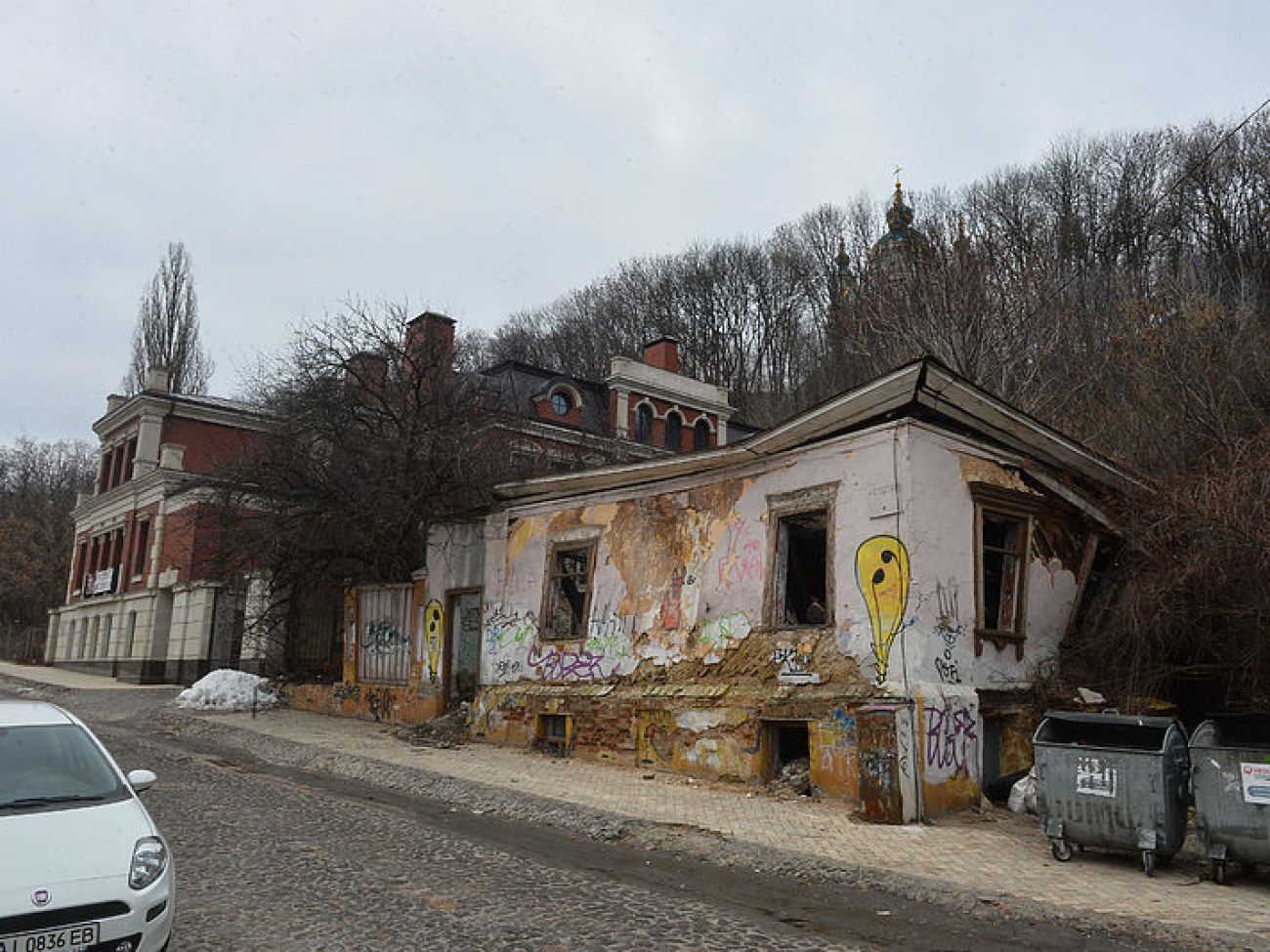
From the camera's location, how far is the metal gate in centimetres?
1823

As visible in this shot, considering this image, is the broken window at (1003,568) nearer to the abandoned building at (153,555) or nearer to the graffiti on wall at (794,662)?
the graffiti on wall at (794,662)

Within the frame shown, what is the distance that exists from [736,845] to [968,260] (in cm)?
1859

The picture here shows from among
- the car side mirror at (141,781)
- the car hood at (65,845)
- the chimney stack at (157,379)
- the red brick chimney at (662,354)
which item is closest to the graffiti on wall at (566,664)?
the car side mirror at (141,781)

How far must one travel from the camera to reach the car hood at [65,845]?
4.42 m

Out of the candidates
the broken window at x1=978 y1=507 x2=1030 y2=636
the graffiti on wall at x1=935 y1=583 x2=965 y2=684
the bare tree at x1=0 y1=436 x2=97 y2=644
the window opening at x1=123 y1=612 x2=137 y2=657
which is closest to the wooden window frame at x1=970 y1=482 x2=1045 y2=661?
A: the broken window at x1=978 y1=507 x2=1030 y2=636

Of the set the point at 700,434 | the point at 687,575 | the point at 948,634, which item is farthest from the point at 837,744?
the point at 700,434

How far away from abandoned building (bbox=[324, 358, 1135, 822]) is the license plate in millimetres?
7680

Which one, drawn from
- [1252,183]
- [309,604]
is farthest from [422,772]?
[1252,183]

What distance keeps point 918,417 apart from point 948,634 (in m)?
2.74

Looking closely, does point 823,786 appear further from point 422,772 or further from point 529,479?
point 529,479

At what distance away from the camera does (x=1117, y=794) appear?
8.30 meters

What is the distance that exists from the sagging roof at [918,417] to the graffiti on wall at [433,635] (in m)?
5.08

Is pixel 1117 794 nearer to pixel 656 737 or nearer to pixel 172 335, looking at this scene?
pixel 656 737

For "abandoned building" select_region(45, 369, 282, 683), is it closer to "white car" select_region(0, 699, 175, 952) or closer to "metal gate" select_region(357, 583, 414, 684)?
"metal gate" select_region(357, 583, 414, 684)
